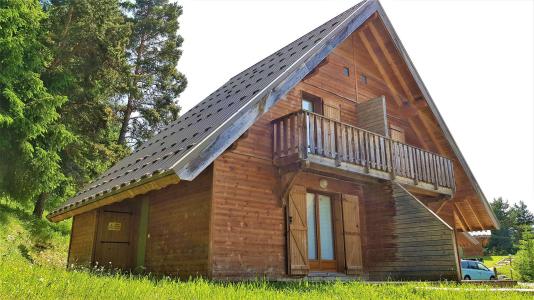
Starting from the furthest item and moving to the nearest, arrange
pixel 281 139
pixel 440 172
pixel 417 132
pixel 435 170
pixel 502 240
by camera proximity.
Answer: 1. pixel 502 240
2. pixel 417 132
3. pixel 440 172
4. pixel 435 170
5. pixel 281 139

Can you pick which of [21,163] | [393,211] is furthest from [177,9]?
[393,211]

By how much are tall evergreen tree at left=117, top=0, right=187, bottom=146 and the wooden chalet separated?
13.1 metres

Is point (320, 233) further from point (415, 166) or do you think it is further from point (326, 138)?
point (415, 166)

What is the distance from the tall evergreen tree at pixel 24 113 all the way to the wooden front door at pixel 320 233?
382 inches

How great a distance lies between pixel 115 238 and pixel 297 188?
5157mm

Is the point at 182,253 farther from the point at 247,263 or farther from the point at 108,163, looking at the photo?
the point at 108,163

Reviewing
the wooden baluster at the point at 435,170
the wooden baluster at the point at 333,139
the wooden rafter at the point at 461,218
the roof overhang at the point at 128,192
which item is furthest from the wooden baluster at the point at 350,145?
the wooden rafter at the point at 461,218

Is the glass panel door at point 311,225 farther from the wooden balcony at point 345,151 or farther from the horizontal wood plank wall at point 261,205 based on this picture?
the wooden balcony at point 345,151

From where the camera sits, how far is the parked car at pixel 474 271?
2050 centimetres

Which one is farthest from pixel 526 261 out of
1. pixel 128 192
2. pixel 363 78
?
pixel 128 192

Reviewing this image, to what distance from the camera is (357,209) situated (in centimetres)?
1195

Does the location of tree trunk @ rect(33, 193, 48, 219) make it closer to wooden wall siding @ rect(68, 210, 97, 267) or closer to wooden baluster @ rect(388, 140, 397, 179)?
wooden wall siding @ rect(68, 210, 97, 267)

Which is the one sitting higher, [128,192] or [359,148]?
[359,148]

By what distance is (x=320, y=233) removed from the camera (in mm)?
11148
